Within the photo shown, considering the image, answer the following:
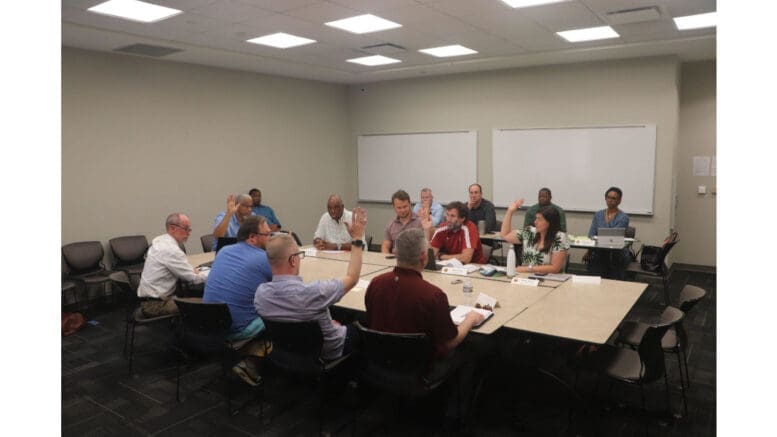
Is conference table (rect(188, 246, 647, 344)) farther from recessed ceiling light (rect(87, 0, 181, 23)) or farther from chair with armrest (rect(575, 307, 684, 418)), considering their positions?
recessed ceiling light (rect(87, 0, 181, 23))

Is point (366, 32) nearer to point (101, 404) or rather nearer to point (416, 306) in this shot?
point (416, 306)

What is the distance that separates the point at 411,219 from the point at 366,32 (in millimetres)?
2162

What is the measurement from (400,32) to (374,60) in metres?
1.84

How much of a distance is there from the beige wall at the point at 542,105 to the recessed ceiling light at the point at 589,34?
149 cm

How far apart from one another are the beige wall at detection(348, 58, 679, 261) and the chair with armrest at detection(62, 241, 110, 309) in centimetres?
512

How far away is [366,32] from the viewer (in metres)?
5.85

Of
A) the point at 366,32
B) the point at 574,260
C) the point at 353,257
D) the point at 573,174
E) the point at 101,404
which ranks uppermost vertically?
the point at 366,32

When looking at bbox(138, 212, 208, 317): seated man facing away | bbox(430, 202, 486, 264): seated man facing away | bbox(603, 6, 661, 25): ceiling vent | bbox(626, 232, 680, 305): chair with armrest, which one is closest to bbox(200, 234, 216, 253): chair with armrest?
bbox(138, 212, 208, 317): seated man facing away

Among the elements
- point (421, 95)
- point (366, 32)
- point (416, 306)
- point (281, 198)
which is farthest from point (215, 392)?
point (421, 95)

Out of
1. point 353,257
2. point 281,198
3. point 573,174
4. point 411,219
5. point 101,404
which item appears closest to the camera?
point 353,257

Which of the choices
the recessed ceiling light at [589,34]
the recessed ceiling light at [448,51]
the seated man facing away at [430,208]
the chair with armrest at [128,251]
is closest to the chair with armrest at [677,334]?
the seated man facing away at [430,208]

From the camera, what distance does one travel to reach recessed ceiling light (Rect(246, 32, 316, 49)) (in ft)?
19.9

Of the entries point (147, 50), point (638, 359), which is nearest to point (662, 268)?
point (638, 359)

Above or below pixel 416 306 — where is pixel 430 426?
below
